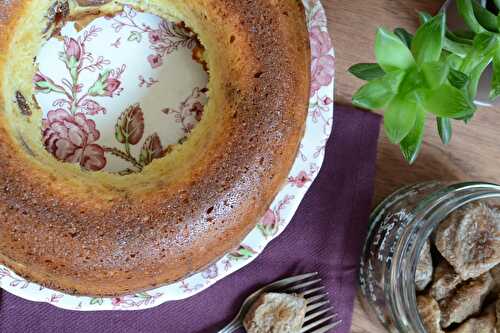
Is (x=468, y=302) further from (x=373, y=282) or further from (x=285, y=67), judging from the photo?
(x=285, y=67)

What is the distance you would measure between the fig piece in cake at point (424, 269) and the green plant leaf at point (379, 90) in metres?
0.39

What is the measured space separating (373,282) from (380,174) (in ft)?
0.76

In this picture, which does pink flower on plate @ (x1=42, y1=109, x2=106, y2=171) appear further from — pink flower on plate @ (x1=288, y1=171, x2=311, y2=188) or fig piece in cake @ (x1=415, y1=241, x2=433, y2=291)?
fig piece in cake @ (x1=415, y1=241, x2=433, y2=291)

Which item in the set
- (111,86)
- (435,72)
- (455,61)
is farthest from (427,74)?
(111,86)

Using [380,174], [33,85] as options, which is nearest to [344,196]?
[380,174]

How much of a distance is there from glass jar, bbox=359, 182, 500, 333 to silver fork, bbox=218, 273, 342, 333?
0.29 ft

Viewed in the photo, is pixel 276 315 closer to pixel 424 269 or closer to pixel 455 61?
pixel 424 269

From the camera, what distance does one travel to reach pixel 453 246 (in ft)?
3.35

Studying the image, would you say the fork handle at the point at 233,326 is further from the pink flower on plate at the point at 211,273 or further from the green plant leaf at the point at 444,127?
the green plant leaf at the point at 444,127

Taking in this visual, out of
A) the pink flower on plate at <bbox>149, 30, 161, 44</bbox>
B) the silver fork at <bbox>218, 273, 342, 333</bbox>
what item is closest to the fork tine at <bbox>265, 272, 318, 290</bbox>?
the silver fork at <bbox>218, 273, 342, 333</bbox>

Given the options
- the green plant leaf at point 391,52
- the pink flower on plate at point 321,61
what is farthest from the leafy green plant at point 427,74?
the pink flower on plate at point 321,61

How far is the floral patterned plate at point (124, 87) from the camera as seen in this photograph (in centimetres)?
116

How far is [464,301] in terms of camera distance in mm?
1053

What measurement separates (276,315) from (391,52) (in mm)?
579
